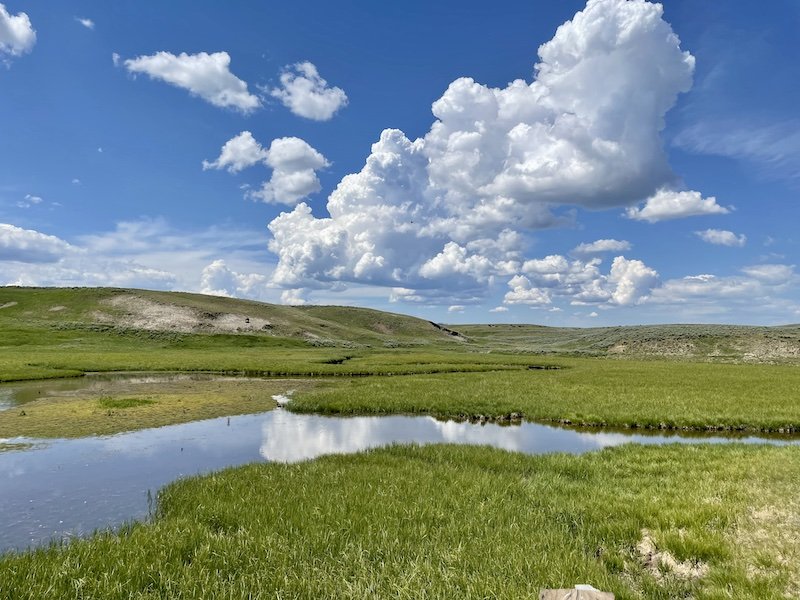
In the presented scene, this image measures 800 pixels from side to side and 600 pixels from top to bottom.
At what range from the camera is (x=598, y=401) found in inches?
1369

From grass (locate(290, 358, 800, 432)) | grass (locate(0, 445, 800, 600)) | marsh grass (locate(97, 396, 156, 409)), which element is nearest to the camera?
grass (locate(0, 445, 800, 600))

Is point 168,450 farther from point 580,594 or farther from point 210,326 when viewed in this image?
point 210,326

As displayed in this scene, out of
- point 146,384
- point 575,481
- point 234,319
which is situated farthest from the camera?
point 234,319

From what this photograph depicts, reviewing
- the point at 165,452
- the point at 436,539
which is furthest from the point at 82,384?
the point at 436,539

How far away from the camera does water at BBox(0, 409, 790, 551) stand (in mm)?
13375

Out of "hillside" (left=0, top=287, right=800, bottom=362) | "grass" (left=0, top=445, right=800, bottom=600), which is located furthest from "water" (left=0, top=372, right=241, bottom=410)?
"hillside" (left=0, top=287, right=800, bottom=362)

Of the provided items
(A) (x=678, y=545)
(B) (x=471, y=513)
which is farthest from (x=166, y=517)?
(A) (x=678, y=545)

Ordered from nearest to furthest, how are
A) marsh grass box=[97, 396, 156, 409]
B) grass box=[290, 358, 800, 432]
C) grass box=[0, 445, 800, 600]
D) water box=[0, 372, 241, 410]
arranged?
grass box=[0, 445, 800, 600] → grass box=[290, 358, 800, 432] → marsh grass box=[97, 396, 156, 409] → water box=[0, 372, 241, 410]

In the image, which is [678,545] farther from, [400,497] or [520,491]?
[400,497]

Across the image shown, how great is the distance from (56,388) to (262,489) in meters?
38.1

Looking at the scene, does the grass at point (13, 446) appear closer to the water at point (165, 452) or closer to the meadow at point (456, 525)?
the meadow at point (456, 525)

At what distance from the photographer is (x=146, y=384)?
46.1m

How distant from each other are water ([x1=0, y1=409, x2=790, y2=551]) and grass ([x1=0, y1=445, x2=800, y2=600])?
8.22ft

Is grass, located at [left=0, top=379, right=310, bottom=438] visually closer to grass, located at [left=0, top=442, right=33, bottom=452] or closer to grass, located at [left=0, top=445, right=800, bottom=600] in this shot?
grass, located at [left=0, top=442, right=33, bottom=452]
